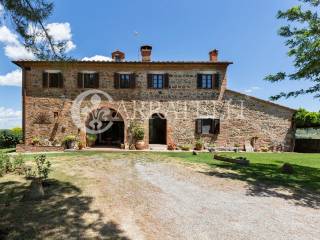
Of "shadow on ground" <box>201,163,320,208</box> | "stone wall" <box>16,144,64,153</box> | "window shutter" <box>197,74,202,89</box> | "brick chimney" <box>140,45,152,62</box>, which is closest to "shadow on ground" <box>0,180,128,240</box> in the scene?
"shadow on ground" <box>201,163,320,208</box>

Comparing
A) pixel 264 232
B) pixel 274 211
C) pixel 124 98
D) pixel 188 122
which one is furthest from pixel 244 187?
pixel 124 98

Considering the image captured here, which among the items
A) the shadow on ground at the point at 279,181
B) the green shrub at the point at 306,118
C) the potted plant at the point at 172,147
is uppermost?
the green shrub at the point at 306,118

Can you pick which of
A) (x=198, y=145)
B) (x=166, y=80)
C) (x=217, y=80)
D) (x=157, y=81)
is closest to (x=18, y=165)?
(x=157, y=81)

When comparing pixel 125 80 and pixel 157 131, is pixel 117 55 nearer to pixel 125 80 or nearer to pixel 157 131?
pixel 125 80

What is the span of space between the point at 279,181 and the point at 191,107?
10715 millimetres

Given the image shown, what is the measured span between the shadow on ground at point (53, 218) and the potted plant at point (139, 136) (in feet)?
37.0

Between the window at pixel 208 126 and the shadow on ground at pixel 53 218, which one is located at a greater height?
the window at pixel 208 126

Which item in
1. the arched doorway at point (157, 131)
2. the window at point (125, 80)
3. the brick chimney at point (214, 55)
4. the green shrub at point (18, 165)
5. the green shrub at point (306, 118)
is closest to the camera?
the green shrub at point (18, 165)

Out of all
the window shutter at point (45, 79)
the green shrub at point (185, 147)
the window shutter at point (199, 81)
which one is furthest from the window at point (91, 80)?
the green shrub at point (185, 147)

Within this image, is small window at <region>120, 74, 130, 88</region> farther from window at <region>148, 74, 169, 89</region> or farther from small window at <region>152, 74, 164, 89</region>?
small window at <region>152, 74, 164, 89</region>

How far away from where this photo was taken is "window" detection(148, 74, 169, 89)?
59.9ft

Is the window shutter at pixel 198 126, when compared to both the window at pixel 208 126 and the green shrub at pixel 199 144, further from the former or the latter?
the green shrub at pixel 199 144

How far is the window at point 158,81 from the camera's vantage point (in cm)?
1827

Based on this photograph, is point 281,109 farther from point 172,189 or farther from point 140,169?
point 172,189
